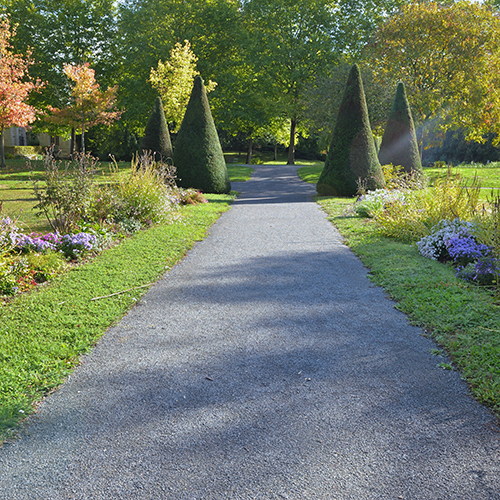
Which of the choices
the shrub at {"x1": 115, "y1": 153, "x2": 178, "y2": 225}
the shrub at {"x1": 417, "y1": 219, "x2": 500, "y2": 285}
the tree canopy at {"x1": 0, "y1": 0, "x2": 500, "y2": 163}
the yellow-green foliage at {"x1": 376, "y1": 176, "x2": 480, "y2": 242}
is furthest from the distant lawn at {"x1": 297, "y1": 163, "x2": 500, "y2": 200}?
the shrub at {"x1": 115, "y1": 153, "x2": 178, "y2": 225}

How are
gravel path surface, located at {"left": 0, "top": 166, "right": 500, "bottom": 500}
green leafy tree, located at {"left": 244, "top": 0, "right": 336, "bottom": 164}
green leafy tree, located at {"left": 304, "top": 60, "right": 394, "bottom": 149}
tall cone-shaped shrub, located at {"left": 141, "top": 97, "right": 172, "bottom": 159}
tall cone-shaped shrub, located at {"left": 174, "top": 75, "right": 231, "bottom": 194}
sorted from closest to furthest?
gravel path surface, located at {"left": 0, "top": 166, "right": 500, "bottom": 500}
tall cone-shaped shrub, located at {"left": 174, "top": 75, "right": 231, "bottom": 194}
tall cone-shaped shrub, located at {"left": 141, "top": 97, "right": 172, "bottom": 159}
green leafy tree, located at {"left": 304, "top": 60, "right": 394, "bottom": 149}
green leafy tree, located at {"left": 244, "top": 0, "right": 336, "bottom": 164}

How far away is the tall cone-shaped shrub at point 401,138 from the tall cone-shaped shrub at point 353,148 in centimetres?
285

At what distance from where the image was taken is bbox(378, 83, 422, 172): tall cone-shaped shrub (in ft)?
54.2

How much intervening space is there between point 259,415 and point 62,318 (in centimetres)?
236

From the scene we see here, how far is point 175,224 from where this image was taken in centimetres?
952

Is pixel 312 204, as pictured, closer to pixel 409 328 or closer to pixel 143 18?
pixel 409 328

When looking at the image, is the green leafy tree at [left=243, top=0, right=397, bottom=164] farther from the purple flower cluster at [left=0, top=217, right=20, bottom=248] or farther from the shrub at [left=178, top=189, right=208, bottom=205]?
the purple flower cluster at [left=0, top=217, right=20, bottom=248]

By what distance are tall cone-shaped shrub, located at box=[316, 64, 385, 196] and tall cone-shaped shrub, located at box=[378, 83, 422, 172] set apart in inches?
112

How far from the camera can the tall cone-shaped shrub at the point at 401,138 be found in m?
16.5

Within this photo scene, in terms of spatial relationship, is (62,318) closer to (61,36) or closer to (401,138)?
(401,138)

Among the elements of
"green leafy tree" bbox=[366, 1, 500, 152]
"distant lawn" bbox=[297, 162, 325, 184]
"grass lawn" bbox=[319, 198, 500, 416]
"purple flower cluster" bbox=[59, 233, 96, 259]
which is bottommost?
"grass lawn" bbox=[319, 198, 500, 416]

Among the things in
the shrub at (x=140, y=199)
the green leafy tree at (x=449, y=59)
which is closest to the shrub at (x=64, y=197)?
the shrub at (x=140, y=199)

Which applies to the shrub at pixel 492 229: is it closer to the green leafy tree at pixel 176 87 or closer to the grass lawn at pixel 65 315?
the grass lawn at pixel 65 315

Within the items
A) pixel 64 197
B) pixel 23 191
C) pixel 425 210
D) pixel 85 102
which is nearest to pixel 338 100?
pixel 85 102
